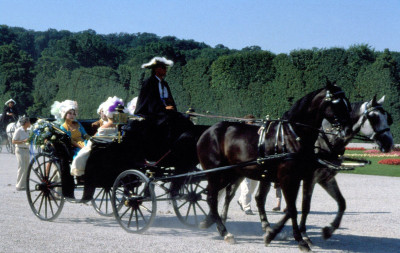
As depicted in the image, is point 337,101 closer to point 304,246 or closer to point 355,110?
point 355,110

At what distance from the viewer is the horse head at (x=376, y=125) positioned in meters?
7.10

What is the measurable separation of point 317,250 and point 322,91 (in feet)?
6.00

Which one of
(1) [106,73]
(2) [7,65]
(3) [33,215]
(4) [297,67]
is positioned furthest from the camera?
(2) [7,65]

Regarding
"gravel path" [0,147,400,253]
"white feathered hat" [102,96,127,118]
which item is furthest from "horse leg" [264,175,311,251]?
"white feathered hat" [102,96,127,118]

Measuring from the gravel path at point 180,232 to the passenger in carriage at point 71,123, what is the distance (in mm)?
1171

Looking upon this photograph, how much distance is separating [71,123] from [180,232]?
8.80 feet

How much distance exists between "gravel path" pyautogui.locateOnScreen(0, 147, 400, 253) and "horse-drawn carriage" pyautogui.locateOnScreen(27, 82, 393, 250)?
0.23 meters

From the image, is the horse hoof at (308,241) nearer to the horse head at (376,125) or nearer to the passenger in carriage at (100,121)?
the horse head at (376,125)

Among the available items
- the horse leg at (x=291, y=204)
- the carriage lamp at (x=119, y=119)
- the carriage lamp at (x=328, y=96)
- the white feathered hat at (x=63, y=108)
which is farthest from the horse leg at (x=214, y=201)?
the white feathered hat at (x=63, y=108)

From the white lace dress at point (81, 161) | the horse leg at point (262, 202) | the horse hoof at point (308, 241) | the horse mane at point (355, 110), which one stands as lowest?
the horse hoof at point (308, 241)

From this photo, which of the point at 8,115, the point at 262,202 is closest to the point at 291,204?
the point at 262,202

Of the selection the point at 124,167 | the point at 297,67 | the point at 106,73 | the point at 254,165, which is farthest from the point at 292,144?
the point at 106,73

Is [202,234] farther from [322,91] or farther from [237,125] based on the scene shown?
[322,91]

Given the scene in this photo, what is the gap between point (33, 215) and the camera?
364 inches
